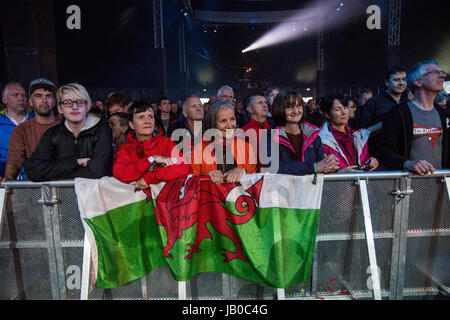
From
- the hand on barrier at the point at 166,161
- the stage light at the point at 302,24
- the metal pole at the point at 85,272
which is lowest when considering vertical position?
the metal pole at the point at 85,272

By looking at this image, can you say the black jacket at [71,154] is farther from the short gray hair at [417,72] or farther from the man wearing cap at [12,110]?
the short gray hair at [417,72]

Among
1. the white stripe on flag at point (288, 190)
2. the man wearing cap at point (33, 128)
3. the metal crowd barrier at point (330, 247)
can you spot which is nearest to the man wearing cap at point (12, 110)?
the man wearing cap at point (33, 128)

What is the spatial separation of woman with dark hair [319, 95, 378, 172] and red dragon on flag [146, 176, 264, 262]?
1037 millimetres

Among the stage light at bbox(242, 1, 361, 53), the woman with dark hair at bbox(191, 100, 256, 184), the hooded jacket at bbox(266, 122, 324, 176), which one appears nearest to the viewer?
the woman with dark hair at bbox(191, 100, 256, 184)

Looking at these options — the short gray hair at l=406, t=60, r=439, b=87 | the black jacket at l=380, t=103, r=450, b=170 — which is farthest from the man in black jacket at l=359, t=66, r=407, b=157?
the black jacket at l=380, t=103, r=450, b=170

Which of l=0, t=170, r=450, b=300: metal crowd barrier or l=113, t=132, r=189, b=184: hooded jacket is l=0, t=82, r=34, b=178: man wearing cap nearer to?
l=0, t=170, r=450, b=300: metal crowd barrier

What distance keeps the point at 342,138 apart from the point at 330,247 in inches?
46.4

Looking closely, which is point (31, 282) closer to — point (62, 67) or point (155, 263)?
point (155, 263)

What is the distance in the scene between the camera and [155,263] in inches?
98.7

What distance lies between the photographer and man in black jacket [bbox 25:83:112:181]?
2505 millimetres

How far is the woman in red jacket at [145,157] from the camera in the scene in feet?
7.78

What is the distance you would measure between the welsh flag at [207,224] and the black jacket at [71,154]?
131 mm

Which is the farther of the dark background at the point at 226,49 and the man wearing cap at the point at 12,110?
the dark background at the point at 226,49
